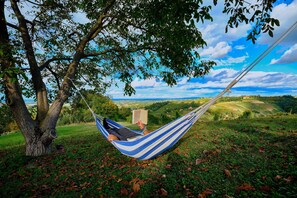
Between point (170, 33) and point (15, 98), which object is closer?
point (170, 33)

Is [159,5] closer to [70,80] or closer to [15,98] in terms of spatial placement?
[70,80]

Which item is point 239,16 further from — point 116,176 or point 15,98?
point 15,98

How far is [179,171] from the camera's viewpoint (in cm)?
324

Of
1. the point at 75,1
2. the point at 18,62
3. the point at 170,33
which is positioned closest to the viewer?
the point at 18,62

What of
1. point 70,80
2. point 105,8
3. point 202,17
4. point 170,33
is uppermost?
point 105,8

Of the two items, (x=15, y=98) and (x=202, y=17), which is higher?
(x=202, y=17)

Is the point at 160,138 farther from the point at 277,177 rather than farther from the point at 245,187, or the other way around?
the point at 277,177

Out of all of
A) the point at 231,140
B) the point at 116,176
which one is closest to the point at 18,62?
the point at 116,176

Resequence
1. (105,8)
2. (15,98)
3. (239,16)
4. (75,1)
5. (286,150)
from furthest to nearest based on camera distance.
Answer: (75,1)
(105,8)
(15,98)
(286,150)
(239,16)

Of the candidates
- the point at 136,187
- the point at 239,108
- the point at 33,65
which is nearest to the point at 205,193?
the point at 136,187

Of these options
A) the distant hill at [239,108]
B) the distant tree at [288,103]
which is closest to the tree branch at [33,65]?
the distant hill at [239,108]

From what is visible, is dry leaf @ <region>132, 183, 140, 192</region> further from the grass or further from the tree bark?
the tree bark

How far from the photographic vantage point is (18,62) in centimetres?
412

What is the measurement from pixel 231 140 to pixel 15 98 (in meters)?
5.13
